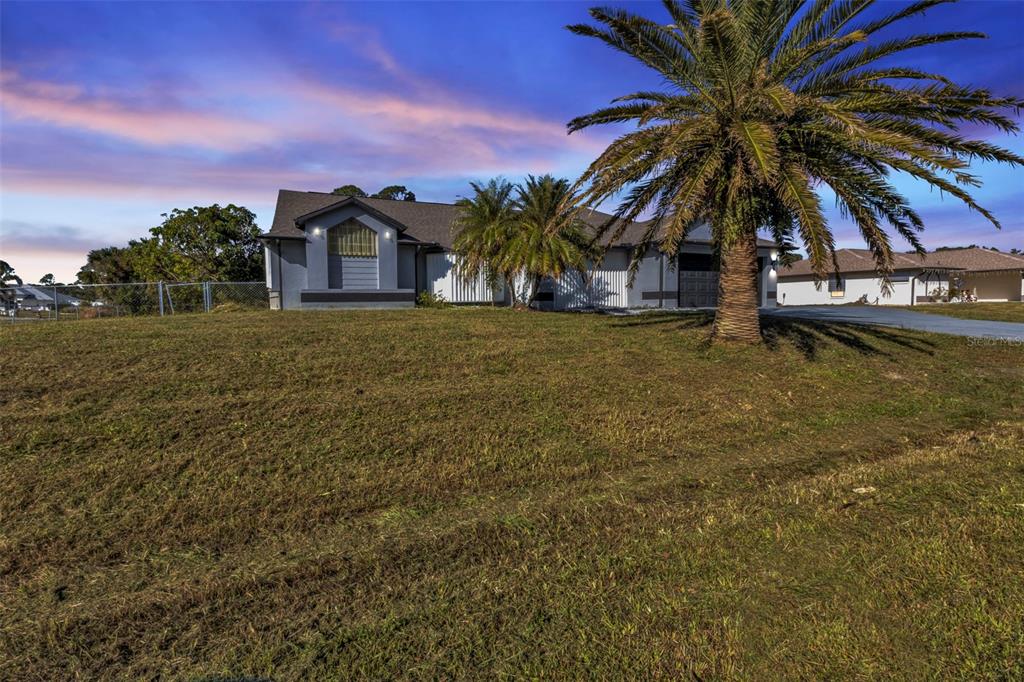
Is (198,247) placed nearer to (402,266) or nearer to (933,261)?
(402,266)

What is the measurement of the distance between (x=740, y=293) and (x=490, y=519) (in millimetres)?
8255

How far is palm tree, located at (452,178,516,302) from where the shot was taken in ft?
55.8

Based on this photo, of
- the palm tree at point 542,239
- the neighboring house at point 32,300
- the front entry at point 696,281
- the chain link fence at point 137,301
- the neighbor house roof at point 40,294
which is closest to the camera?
the palm tree at point 542,239

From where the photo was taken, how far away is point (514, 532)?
13.2 feet

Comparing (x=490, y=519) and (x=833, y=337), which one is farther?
(x=833, y=337)

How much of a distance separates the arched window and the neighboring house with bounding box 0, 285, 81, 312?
10013 millimetres

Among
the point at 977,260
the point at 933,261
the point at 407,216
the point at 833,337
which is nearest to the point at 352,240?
the point at 407,216

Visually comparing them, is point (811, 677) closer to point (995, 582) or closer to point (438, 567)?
point (995, 582)

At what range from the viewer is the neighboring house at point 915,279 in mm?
36250

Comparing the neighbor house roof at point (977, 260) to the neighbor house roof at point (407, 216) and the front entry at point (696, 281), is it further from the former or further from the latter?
the front entry at point (696, 281)

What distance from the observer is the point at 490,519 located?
427 cm

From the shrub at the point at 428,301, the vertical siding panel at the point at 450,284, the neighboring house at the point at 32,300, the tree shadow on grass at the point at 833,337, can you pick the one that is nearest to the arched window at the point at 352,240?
the shrub at the point at 428,301

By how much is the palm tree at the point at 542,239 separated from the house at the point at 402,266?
1969 millimetres

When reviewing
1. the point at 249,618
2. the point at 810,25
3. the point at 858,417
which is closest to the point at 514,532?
the point at 249,618
